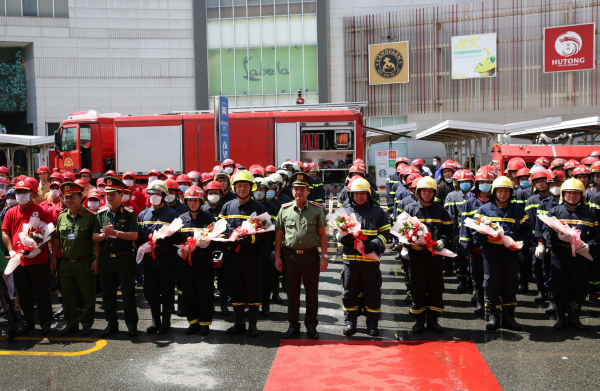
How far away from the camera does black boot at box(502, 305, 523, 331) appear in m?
6.80

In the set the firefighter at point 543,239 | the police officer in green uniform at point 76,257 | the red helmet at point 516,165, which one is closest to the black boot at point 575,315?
the firefighter at point 543,239

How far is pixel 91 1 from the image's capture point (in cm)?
3466

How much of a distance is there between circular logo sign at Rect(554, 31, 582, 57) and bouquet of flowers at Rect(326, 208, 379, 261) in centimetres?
3064

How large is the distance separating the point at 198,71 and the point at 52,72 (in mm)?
10130

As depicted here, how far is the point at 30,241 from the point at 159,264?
170 cm

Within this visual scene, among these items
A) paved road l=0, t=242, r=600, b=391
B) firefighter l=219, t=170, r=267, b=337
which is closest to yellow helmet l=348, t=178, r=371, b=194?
firefighter l=219, t=170, r=267, b=337

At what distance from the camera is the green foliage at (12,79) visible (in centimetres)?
3594

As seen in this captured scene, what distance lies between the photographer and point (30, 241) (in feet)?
21.8

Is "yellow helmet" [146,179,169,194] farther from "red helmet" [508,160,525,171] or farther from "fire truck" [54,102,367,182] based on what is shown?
"fire truck" [54,102,367,182]

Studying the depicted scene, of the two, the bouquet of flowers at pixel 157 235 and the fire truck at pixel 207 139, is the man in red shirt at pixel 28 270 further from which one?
the fire truck at pixel 207 139

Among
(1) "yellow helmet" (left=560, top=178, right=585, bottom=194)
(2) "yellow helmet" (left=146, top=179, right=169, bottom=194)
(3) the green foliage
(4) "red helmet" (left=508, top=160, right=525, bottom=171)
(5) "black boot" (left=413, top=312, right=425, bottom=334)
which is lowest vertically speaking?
(5) "black boot" (left=413, top=312, right=425, bottom=334)

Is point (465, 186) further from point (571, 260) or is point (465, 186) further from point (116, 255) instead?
point (116, 255)

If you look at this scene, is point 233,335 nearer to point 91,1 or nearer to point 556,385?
point 556,385

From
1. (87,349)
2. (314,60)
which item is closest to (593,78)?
(314,60)
